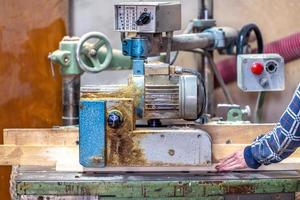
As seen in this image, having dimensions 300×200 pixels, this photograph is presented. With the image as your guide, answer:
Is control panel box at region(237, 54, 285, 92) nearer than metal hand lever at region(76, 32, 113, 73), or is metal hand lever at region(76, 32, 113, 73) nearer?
metal hand lever at region(76, 32, 113, 73)

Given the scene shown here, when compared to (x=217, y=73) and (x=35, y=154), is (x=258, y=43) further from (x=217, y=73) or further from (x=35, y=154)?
(x=35, y=154)

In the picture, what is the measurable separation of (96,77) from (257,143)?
3.76ft

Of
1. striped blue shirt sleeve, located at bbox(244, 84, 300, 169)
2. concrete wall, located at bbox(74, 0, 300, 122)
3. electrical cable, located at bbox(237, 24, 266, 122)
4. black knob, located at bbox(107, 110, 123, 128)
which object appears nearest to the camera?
striped blue shirt sleeve, located at bbox(244, 84, 300, 169)

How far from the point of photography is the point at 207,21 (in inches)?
110

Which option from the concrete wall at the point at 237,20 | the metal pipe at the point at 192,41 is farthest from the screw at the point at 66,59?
the concrete wall at the point at 237,20

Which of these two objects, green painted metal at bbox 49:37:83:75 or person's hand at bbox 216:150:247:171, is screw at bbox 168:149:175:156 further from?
green painted metal at bbox 49:37:83:75

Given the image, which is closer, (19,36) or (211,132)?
(211,132)

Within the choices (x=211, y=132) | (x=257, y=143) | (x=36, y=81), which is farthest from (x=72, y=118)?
(x=257, y=143)

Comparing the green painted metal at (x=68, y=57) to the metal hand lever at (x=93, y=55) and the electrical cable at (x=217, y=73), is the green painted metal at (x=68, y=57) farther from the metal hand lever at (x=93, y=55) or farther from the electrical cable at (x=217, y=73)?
the electrical cable at (x=217, y=73)

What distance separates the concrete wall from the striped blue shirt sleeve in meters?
1.07

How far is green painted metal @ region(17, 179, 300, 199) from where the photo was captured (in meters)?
1.84

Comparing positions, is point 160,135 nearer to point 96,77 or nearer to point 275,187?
point 275,187

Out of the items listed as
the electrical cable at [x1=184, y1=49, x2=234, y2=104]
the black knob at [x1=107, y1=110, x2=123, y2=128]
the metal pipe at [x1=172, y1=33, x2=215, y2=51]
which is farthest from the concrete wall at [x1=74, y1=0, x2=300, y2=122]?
the black knob at [x1=107, y1=110, x2=123, y2=128]

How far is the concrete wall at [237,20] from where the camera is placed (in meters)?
2.88
